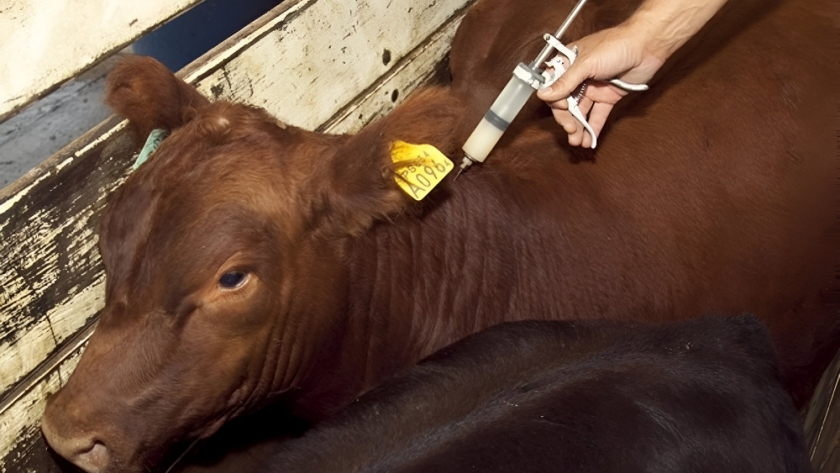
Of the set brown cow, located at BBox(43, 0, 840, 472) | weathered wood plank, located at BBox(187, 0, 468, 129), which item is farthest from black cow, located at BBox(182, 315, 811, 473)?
weathered wood plank, located at BBox(187, 0, 468, 129)

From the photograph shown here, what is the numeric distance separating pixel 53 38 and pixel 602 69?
143 cm

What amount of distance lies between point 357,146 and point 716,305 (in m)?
1.30

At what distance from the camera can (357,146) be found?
6.87 feet

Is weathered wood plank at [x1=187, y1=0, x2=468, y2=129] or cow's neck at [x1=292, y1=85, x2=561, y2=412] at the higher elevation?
A: weathered wood plank at [x1=187, y1=0, x2=468, y2=129]

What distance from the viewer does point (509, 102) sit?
6.89 ft

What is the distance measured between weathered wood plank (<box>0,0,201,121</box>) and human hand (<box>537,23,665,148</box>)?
47.3 inches

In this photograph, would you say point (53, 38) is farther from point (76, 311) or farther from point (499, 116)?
point (499, 116)

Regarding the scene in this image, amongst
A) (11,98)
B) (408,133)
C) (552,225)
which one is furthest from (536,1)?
(11,98)

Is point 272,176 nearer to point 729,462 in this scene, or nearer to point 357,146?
point 357,146

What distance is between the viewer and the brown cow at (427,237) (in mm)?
2043

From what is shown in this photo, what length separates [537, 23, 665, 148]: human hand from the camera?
207 cm

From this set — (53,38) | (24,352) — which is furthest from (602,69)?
(24,352)

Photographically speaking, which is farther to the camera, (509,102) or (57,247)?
(57,247)

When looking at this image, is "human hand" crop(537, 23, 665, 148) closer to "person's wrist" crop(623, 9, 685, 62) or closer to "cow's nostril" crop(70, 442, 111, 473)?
"person's wrist" crop(623, 9, 685, 62)
